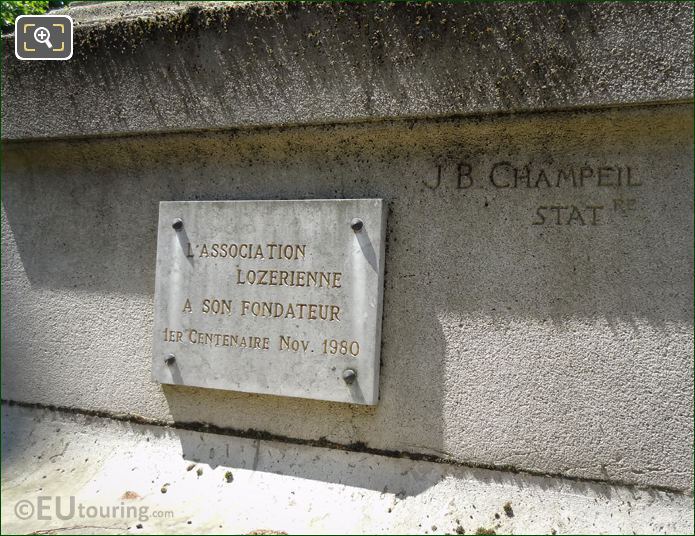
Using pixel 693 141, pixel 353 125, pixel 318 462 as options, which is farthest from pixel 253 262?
pixel 693 141

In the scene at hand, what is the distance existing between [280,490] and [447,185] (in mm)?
1470

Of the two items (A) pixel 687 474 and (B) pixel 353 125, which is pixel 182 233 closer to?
(B) pixel 353 125

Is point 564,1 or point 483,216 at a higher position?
point 564,1

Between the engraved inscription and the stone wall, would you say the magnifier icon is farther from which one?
the engraved inscription

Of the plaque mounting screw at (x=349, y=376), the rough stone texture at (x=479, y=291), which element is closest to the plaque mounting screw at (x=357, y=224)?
the rough stone texture at (x=479, y=291)

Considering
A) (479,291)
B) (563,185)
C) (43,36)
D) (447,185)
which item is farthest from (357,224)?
(43,36)

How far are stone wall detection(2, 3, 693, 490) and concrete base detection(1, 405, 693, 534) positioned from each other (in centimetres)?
8

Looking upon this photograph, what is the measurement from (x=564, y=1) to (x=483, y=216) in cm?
84

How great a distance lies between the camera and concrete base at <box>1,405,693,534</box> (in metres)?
2.31

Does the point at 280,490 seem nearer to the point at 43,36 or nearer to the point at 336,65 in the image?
the point at 336,65

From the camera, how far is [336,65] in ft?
8.55

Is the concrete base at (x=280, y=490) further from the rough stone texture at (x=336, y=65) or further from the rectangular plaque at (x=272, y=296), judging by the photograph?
the rough stone texture at (x=336, y=65)

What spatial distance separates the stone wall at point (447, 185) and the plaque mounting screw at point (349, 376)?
168 millimetres

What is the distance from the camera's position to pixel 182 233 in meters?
2.95
